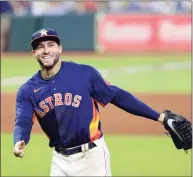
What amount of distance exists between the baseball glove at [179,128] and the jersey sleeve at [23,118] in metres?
1.20

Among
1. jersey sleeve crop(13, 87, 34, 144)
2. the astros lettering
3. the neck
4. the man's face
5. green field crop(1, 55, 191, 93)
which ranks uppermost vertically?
the man's face

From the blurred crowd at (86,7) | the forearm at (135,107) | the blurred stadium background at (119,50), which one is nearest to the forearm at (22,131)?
the forearm at (135,107)

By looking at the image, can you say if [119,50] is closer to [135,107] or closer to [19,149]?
[135,107]

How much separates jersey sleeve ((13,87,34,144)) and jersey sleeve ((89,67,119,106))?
0.58 m

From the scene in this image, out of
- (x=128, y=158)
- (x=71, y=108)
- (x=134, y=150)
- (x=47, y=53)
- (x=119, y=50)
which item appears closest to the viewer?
(x=47, y=53)

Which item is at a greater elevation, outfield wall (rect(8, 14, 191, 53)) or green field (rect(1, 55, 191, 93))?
outfield wall (rect(8, 14, 191, 53))

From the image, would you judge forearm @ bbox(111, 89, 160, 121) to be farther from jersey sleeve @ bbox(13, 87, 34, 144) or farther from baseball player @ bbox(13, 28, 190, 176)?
jersey sleeve @ bbox(13, 87, 34, 144)

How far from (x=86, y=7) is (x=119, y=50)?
3.92 m

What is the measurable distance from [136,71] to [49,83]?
14.5 metres

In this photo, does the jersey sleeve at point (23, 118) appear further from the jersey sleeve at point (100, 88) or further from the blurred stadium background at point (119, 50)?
the blurred stadium background at point (119, 50)

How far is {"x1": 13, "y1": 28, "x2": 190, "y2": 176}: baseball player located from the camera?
545 centimetres

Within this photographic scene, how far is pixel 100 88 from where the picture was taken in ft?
18.0

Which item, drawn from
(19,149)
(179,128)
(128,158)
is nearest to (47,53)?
(19,149)

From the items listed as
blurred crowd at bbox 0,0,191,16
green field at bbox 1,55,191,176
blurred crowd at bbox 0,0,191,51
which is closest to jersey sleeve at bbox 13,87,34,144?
green field at bbox 1,55,191,176
